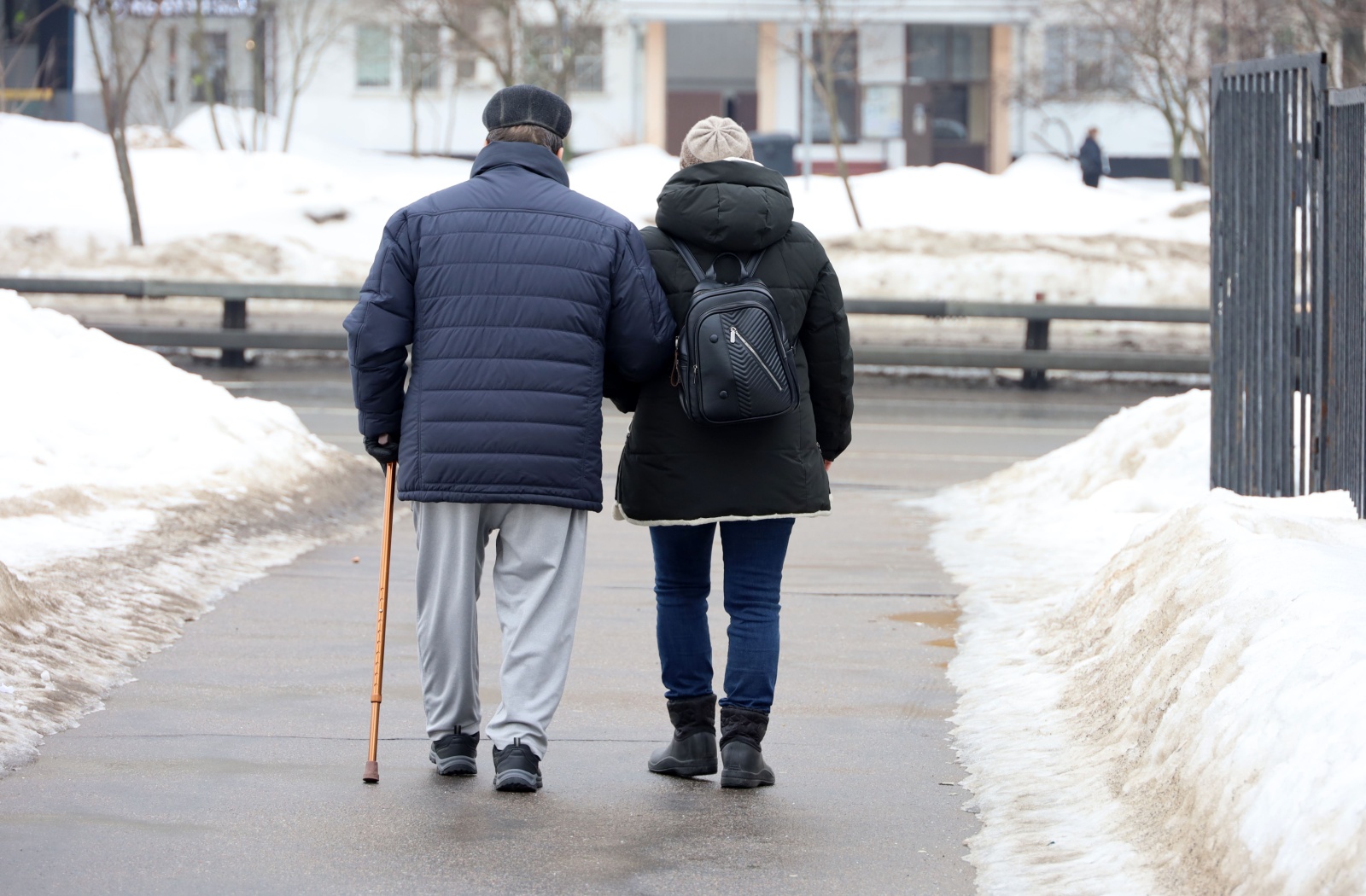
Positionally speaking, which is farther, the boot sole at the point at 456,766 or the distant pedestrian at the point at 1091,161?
the distant pedestrian at the point at 1091,161

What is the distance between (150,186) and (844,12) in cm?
1908

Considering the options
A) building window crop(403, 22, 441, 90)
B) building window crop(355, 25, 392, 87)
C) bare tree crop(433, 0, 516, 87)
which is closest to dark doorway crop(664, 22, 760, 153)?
building window crop(403, 22, 441, 90)

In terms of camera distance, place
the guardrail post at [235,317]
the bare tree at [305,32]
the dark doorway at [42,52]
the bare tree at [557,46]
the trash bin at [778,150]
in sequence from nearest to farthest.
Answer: the guardrail post at [235,317] < the bare tree at [557,46] < the trash bin at [778,150] < the bare tree at [305,32] < the dark doorway at [42,52]

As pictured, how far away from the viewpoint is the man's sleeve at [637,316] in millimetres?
4613

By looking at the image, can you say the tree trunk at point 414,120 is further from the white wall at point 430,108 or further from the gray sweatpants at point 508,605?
the gray sweatpants at point 508,605

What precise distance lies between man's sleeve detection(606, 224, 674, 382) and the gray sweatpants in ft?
1.46

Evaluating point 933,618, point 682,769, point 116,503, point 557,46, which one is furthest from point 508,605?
point 557,46

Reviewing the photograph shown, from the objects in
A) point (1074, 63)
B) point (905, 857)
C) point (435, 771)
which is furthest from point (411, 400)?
point (1074, 63)

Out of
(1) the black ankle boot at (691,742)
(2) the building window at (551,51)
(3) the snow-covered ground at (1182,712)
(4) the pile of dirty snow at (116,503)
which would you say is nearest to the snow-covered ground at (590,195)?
(2) the building window at (551,51)

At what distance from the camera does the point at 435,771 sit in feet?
15.7

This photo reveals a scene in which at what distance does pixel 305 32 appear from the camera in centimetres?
3884

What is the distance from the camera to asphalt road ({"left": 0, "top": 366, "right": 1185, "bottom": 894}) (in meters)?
3.95

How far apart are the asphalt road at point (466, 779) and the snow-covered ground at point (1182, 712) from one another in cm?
17

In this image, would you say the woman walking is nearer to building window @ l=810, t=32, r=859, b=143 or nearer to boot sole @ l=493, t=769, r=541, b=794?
boot sole @ l=493, t=769, r=541, b=794
